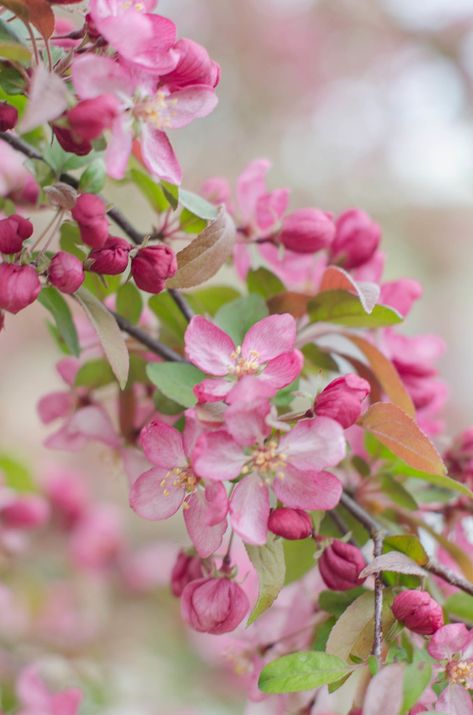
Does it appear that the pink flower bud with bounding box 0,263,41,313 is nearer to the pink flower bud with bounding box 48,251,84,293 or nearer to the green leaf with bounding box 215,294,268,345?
the pink flower bud with bounding box 48,251,84,293

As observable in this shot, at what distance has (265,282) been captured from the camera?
2.63ft

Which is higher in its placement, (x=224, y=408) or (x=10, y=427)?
(x=224, y=408)

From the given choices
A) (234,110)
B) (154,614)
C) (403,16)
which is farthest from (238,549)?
(403,16)

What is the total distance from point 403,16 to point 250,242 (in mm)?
2928

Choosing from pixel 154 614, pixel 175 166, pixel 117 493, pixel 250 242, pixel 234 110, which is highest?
pixel 175 166

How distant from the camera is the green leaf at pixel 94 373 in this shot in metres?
0.83

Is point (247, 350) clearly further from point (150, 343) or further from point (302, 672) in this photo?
point (302, 672)

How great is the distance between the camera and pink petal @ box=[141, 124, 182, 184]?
24.5 inches

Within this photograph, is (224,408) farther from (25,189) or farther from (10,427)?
(10,427)

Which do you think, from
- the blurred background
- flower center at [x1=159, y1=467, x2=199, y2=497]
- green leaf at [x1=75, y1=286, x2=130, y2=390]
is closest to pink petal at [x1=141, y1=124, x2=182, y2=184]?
green leaf at [x1=75, y1=286, x2=130, y2=390]

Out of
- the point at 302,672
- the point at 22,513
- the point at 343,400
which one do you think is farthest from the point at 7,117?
the point at 22,513

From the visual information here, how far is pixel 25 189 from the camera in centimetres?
80

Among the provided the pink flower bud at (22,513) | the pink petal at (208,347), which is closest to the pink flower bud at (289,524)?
the pink petal at (208,347)

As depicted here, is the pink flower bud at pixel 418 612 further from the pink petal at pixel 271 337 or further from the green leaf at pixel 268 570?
the pink petal at pixel 271 337
